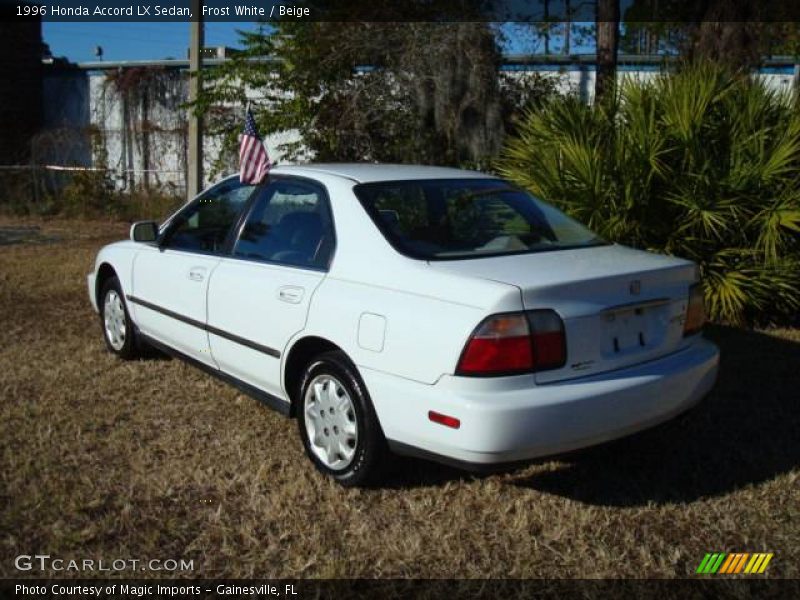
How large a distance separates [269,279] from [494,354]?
4.71 ft

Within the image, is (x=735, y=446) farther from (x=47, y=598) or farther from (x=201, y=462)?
(x=47, y=598)

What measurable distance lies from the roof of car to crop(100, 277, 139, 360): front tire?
1864mm

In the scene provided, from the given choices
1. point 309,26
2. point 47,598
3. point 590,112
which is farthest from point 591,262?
point 309,26

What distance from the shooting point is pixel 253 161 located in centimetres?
492

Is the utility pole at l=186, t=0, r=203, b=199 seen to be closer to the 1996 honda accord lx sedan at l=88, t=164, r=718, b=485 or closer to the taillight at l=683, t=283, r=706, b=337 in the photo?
the 1996 honda accord lx sedan at l=88, t=164, r=718, b=485

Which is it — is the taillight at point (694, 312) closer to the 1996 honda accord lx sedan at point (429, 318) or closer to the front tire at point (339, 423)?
the 1996 honda accord lx sedan at point (429, 318)

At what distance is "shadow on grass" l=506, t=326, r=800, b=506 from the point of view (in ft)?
12.6

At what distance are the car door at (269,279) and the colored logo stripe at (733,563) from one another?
2011mm

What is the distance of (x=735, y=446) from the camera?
14.4 feet

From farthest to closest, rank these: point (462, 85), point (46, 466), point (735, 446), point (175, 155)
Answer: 1. point (175, 155)
2. point (462, 85)
3. point (735, 446)
4. point (46, 466)

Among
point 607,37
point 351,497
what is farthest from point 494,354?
point 607,37

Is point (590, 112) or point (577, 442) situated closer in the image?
point (577, 442)

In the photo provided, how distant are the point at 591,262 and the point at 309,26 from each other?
10364 millimetres

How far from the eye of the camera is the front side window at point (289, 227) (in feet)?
13.2
